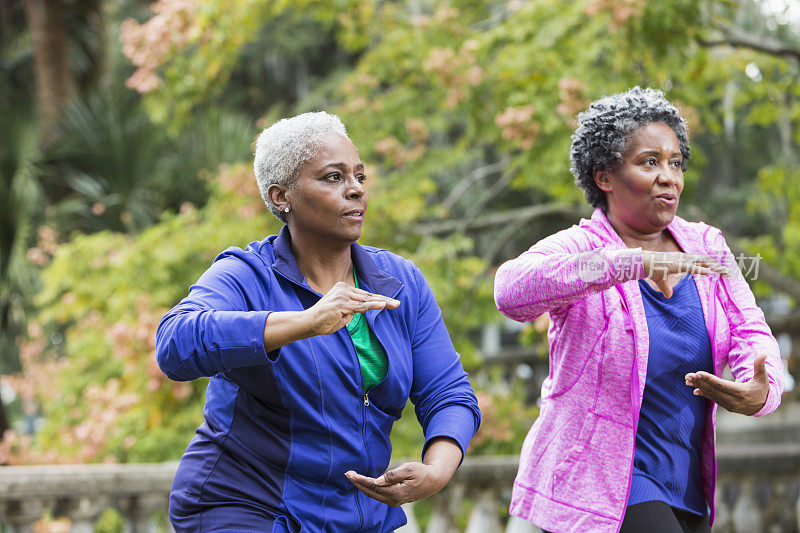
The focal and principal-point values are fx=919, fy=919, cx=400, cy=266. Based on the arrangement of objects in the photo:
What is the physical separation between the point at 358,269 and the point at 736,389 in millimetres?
1080

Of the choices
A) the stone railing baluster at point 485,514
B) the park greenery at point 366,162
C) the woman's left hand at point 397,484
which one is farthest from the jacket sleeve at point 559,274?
the park greenery at point 366,162

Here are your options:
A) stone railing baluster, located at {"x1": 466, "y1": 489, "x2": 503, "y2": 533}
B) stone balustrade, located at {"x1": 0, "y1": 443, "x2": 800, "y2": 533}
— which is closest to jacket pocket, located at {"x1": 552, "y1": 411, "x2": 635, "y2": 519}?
stone balustrade, located at {"x1": 0, "y1": 443, "x2": 800, "y2": 533}

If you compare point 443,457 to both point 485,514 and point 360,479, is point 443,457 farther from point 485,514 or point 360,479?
point 485,514

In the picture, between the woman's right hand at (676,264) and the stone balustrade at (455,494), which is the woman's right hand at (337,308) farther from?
the stone balustrade at (455,494)

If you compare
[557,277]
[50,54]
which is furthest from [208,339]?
Answer: [50,54]

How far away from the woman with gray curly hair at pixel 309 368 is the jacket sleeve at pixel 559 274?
0.92 feet

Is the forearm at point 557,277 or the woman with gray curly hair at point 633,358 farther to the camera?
the woman with gray curly hair at point 633,358

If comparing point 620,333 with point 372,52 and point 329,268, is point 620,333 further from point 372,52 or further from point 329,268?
point 372,52

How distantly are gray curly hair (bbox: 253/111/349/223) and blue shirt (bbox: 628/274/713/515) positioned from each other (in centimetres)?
102

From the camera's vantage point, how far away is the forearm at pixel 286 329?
7.13 feet

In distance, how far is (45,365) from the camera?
12.0 metres

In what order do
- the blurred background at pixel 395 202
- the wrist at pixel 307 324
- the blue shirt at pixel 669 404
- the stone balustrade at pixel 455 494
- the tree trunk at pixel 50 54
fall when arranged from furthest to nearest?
the tree trunk at pixel 50 54, the blurred background at pixel 395 202, the stone balustrade at pixel 455 494, the blue shirt at pixel 669 404, the wrist at pixel 307 324

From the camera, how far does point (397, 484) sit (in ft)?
7.50

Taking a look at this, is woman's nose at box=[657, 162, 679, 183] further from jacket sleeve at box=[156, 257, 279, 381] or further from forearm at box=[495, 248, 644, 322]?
jacket sleeve at box=[156, 257, 279, 381]
